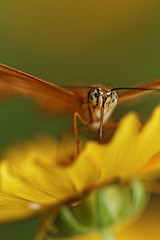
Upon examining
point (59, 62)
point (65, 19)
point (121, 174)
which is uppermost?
point (65, 19)

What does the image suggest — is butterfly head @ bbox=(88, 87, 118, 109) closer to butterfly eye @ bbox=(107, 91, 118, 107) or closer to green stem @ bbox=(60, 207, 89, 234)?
butterfly eye @ bbox=(107, 91, 118, 107)

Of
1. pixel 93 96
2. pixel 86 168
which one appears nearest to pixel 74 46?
pixel 93 96

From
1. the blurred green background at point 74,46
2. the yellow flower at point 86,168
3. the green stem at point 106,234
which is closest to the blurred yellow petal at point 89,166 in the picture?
the yellow flower at point 86,168

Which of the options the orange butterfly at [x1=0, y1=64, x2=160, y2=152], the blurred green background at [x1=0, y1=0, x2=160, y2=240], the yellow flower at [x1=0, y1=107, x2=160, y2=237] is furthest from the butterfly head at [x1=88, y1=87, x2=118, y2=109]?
the blurred green background at [x1=0, y1=0, x2=160, y2=240]

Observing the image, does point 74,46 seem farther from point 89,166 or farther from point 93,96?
point 89,166

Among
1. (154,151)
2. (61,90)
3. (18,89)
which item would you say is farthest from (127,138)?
(18,89)

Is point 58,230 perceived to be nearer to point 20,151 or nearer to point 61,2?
point 20,151

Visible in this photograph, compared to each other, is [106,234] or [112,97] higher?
[112,97]
